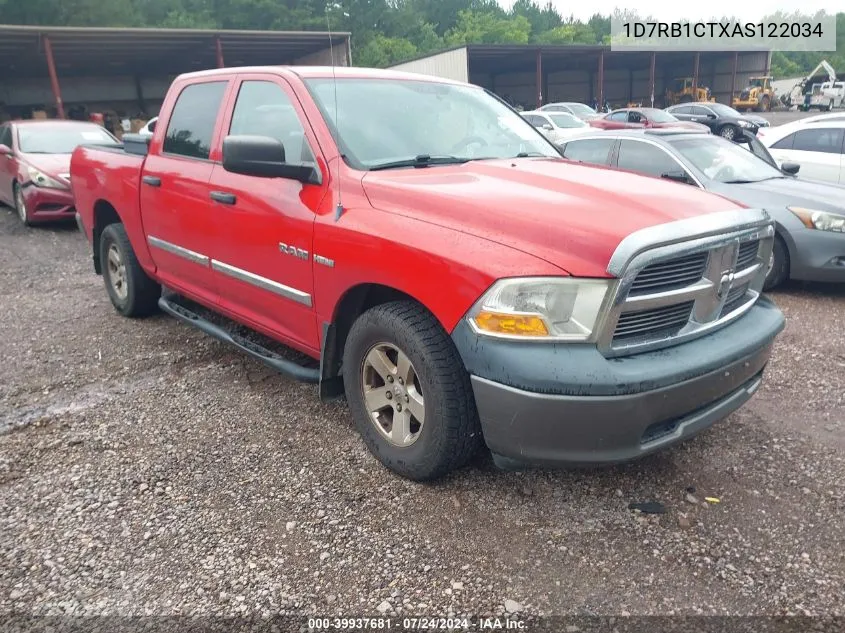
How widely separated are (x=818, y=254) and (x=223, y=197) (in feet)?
16.6

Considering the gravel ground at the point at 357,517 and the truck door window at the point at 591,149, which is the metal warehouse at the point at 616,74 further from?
the gravel ground at the point at 357,517

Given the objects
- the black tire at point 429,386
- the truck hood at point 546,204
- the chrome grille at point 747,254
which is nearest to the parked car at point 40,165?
the truck hood at point 546,204

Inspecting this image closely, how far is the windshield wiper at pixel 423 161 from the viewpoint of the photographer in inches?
127

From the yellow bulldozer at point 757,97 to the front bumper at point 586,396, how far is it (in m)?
48.1

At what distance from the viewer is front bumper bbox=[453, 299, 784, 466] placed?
2.33m

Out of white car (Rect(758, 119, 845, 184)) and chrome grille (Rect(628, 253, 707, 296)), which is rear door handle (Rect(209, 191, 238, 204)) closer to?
chrome grille (Rect(628, 253, 707, 296))

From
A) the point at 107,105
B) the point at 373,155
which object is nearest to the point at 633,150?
the point at 373,155

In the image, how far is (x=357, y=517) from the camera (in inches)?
110

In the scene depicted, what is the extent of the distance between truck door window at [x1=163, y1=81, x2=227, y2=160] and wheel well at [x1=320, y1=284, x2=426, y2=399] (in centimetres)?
156

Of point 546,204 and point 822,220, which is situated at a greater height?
point 546,204

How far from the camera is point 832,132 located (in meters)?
8.66

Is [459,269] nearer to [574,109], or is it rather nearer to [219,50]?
[219,50]

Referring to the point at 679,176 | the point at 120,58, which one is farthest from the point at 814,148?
the point at 120,58

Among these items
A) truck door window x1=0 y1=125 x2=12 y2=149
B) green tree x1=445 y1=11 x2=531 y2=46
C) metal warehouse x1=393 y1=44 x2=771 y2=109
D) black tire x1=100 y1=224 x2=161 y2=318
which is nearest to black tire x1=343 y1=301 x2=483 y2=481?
black tire x1=100 y1=224 x2=161 y2=318
